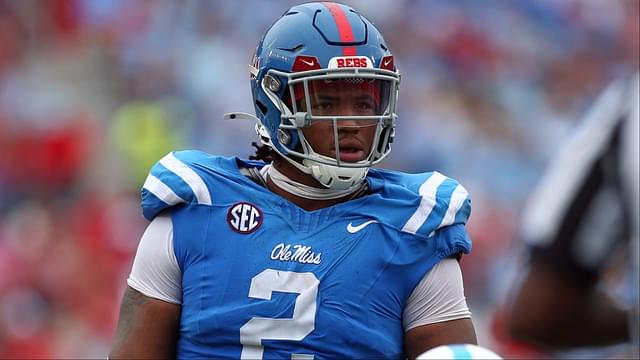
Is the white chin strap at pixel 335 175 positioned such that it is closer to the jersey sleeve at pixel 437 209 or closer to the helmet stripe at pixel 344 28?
the jersey sleeve at pixel 437 209

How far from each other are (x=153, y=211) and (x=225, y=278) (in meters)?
0.26

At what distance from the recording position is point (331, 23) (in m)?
3.32

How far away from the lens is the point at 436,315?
319cm

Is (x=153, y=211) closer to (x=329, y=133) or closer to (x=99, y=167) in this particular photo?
(x=329, y=133)

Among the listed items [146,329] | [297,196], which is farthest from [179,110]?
[146,329]

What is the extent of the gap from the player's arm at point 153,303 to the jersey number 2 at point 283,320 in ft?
0.71

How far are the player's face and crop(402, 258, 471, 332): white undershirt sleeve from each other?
341mm

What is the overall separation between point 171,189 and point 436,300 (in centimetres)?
71

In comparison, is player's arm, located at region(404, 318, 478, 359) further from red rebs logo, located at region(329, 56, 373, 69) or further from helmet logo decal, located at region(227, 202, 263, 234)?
red rebs logo, located at region(329, 56, 373, 69)

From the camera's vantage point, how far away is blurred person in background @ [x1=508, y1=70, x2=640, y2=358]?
11.3 ft

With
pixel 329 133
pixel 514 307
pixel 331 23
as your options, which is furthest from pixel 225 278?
pixel 514 307

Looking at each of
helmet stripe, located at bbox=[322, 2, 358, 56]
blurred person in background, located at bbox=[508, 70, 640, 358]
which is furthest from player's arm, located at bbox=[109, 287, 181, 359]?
blurred person in background, located at bbox=[508, 70, 640, 358]

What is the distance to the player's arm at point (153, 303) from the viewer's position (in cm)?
320

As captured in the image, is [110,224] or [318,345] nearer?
[318,345]
